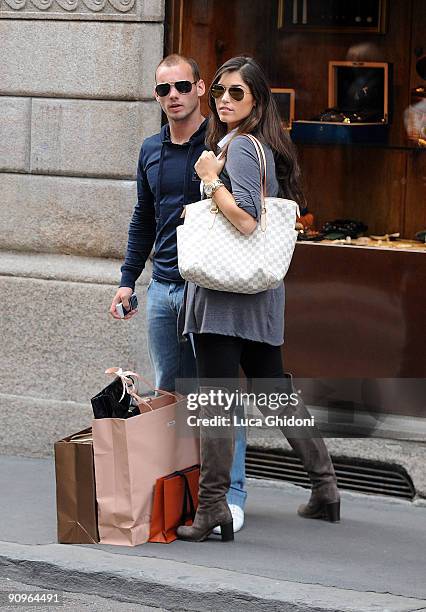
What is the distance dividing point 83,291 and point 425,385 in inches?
76.2

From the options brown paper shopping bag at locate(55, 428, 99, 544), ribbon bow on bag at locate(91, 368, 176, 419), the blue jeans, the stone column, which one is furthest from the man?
the stone column

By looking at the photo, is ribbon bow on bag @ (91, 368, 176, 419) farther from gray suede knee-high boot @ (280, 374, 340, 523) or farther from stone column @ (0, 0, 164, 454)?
stone column @ (0, 0, 164, 454)

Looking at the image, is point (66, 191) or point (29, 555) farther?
point (66, 191)

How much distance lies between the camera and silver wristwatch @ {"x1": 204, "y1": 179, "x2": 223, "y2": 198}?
5.23 m

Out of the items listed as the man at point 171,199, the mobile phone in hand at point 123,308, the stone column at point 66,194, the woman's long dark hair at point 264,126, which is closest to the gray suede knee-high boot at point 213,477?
the man at point 171,199

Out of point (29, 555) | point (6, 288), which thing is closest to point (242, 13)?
point (6, 288)

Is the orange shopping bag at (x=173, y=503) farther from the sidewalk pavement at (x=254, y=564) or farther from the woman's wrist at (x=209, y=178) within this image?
the woman's wrist at (x=209, y=178)

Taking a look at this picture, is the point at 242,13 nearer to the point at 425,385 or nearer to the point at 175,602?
the point at 425,385

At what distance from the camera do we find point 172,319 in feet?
19.3

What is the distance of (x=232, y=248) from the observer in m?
5.23

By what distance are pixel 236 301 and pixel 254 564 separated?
1.08m

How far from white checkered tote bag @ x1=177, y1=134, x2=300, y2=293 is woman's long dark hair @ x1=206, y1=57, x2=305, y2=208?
122 millimetres

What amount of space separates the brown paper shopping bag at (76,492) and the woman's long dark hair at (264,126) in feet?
4.59

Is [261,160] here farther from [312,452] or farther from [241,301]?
[312,452]
